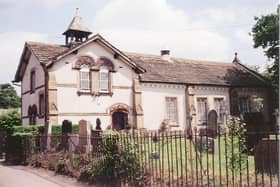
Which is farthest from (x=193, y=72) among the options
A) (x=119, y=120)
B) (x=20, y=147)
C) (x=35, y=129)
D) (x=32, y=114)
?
(x=20, y=147)

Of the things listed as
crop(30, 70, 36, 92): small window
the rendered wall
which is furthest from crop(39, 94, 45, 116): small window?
crop(30, 70, 36, 92): small window

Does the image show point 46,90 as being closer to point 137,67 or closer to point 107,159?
point 137,67

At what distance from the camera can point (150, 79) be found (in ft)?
94.2

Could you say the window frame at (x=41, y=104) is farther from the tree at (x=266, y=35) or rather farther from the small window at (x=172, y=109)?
the tree at (x=266, y=35)

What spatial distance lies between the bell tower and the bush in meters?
10.9

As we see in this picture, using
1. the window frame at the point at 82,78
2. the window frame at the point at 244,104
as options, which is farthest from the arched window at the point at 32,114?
the window frame at the point at 244,104

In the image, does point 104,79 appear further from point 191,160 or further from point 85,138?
point 191,160

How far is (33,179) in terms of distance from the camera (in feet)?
46.3

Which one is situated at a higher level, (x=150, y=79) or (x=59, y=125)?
(x=150, y=79)

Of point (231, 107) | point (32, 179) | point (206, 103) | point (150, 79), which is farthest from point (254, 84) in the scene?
point (32, 179)

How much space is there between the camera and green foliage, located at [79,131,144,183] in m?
10.9

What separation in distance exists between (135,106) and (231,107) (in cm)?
967

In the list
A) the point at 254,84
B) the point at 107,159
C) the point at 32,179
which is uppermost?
the point at 254,84

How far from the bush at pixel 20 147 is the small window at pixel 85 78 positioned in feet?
22.8
